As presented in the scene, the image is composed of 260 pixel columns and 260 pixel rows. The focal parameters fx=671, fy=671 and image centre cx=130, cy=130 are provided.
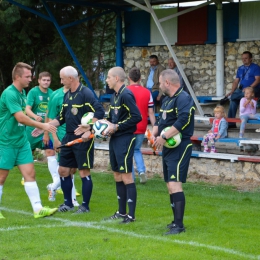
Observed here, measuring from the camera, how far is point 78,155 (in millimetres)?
9242

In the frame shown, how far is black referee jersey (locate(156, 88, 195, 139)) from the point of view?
785 cm

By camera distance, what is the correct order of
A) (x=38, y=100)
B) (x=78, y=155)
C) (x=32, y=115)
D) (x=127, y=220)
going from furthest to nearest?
1. (x=38, y=100)
2. (x=32, y=115)
3. (x=78, y=155)
4. (x=127, y=220)

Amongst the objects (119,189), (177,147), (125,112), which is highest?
(125,112)

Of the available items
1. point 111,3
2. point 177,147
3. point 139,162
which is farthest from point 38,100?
point 111,3

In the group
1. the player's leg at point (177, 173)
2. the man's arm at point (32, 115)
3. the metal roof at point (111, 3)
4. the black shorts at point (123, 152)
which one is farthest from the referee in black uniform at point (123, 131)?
the metal roof at point (111, 3)

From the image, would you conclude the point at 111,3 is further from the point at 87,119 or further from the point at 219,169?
the point at 87,119

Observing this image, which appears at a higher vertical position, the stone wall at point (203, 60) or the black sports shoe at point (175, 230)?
the stone wall at point (203, 60)

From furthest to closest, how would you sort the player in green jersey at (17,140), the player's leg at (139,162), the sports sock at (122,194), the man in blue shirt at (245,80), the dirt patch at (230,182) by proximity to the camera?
1. the man in blue shirt at (245,80)
2. the player's leg at (139,162)
3. the dirt patch at (230,182)
4. the player in green jersey at (17,140)
5. the sports sock at (122,194)

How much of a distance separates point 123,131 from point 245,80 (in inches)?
255

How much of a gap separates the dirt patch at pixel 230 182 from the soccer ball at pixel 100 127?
165 inches

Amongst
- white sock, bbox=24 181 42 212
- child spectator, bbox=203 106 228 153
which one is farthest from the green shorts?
child spectator, bbox=203 106 228 153

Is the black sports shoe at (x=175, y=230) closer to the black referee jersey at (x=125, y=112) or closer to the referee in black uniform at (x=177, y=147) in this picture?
the referee in black uniform at (x=177, y=147)

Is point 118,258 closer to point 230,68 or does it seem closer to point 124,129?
point 124,129

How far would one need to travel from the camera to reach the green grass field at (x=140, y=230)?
7141 mm
